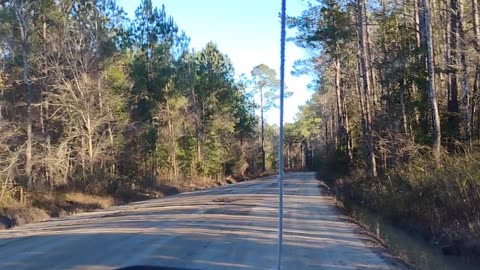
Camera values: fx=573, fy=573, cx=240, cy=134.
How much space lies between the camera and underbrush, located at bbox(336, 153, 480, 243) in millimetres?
15711

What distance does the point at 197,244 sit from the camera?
13.6m

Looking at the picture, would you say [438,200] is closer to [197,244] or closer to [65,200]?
[197,244]

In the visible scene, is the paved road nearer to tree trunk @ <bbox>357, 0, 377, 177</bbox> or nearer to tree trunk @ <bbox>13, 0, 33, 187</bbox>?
tree trunk @ <bbox>13, 0, 33, 187</bbox>

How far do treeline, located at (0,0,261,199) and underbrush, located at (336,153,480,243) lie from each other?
17.3 meters

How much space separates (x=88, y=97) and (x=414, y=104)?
64.7 ft

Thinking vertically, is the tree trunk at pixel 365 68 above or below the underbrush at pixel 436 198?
above

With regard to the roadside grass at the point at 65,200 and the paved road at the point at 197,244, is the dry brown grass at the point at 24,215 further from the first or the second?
the paved road at the point at 197,244

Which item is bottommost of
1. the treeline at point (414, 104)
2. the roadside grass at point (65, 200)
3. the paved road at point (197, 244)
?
the paved road at point (197, 244)

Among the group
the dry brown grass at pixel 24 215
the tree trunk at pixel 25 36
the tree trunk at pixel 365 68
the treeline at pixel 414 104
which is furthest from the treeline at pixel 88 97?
the tree trunk at pixel 365 68

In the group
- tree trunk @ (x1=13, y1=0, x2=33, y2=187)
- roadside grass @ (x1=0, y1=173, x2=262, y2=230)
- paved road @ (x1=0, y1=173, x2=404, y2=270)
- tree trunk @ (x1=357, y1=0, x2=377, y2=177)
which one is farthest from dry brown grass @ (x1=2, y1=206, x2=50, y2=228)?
tree trunk @ (x1=357, y1=0, x2=377, y2=177)

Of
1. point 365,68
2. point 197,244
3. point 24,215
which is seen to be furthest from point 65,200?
point 197,244

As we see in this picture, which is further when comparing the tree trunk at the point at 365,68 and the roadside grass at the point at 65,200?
the tree trunk at the point at 365,68

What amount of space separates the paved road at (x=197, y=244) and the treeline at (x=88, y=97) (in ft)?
37.9

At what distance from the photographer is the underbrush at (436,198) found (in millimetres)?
15711
